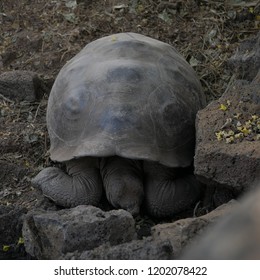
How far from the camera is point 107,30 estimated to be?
16.7 ft

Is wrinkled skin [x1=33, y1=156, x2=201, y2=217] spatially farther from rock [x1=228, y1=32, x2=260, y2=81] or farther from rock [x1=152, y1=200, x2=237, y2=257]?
rock [x1=152, y1=200, x2=237, y2=257]

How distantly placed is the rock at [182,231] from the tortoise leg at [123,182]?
798mm

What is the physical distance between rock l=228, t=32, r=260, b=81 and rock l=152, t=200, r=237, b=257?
1.26 meters

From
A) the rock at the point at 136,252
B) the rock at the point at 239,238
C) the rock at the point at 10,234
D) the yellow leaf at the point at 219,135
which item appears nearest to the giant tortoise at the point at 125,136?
the yellow leaf at the point at 219,135

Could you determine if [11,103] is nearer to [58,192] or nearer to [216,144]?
[58,192]

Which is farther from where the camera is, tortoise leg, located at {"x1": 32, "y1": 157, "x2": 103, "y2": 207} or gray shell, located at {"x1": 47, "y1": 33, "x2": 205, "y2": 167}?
tortoise leg, located at {"x1": 32, "y1": 157, "x2": 103, "y2": 207}

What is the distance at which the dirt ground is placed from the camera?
15.1ft

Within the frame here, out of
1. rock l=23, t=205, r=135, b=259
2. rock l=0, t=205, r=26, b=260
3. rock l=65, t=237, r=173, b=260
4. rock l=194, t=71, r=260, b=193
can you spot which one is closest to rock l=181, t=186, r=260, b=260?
rock l=65, t=237, r=173, b=260

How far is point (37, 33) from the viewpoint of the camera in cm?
518

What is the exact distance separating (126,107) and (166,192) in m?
0.49

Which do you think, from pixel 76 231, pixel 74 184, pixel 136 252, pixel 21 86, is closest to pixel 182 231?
pixel 136 252

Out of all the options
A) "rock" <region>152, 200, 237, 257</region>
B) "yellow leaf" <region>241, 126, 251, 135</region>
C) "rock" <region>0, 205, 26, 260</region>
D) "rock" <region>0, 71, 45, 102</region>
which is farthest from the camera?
"rock" <region>0, 71, 45, 102</region>

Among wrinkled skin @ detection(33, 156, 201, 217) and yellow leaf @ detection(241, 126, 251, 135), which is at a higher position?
yellow leaf @ detection(241, 126, 251, 135)

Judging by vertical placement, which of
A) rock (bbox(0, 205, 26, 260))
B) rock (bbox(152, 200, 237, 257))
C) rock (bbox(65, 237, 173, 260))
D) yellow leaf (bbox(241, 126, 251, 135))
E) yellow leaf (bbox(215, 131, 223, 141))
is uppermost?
yellow leaf (bbox(241, 126, 251, 135))
